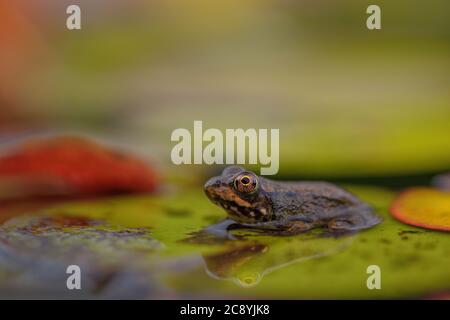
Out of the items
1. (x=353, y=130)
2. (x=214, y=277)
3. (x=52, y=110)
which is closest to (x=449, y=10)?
(x=353, y=130)

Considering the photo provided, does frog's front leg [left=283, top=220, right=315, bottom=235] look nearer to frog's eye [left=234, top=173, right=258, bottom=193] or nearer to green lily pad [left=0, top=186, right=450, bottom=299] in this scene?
green lily pad [left=0, top=186, right=450, bottom=299]

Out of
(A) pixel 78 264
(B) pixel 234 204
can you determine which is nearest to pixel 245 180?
(B) pixel 234 204

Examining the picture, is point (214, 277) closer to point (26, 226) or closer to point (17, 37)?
point (26, 226)

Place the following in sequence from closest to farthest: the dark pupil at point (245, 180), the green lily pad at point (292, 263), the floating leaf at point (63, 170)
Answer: the green lily pad at point (292, 263), the dark pupil at point (245, 180), the floating leaf at point (63, 170)

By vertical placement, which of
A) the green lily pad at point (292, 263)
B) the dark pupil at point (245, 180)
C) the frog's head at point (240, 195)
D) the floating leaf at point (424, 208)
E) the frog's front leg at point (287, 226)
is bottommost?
the green lily pad at point (292, 263)

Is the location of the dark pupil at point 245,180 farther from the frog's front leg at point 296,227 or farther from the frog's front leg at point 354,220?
the frog's front leg at point 354,220

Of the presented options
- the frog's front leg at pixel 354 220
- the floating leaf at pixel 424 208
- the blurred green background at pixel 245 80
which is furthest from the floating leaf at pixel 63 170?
the floating leaf at pixel 424 208
